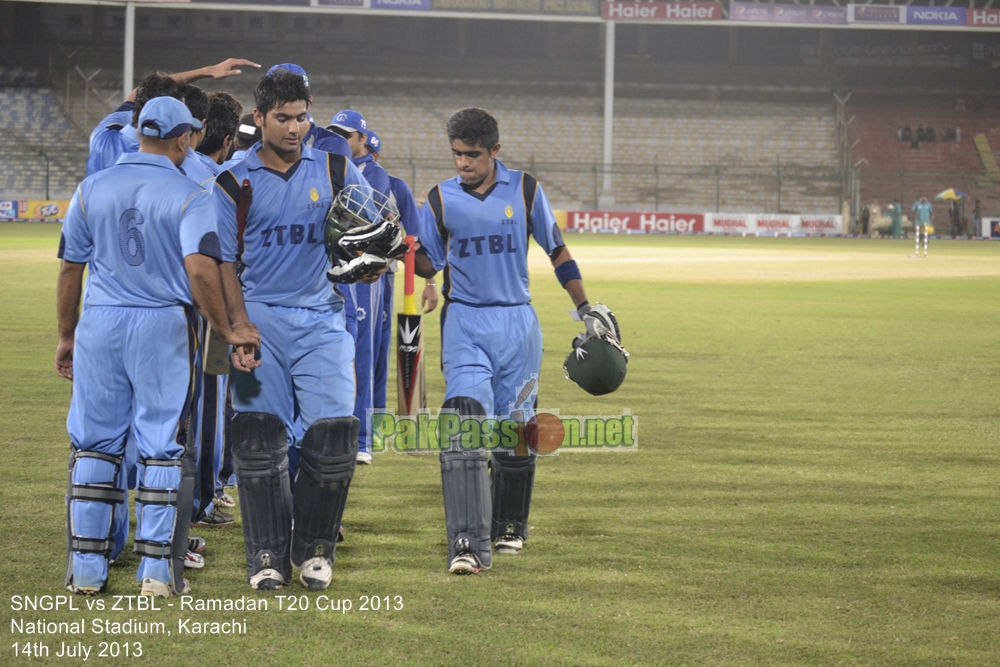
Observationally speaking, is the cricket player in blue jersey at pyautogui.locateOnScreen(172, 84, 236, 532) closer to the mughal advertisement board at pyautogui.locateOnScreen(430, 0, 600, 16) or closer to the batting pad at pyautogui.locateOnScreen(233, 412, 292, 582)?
the batting pad at pyautogui.locateOnScreen(233, 412, 292, 582)

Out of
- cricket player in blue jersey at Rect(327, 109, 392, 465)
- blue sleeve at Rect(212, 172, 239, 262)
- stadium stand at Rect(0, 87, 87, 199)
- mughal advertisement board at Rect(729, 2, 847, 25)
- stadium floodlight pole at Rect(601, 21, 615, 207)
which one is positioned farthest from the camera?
mughal advertisement board at Rect(729, 2, 847, 25)

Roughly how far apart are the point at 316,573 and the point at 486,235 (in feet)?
6.12

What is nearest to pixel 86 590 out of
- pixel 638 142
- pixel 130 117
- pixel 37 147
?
pixel 130 117

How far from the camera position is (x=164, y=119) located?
498cm

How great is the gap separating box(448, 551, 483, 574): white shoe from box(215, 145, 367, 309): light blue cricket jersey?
1.35m

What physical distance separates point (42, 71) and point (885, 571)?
184 feet

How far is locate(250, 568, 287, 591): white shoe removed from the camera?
5109 mm

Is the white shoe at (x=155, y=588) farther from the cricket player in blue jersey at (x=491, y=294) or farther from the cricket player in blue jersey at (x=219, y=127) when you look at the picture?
the cricket player in blue jersey at (x=219, y=127)

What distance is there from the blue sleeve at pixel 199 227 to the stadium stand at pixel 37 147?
45.1 meters

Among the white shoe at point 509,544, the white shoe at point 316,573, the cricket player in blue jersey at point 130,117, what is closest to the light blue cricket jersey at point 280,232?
→ the cricket player in blue jersey at point 130,117

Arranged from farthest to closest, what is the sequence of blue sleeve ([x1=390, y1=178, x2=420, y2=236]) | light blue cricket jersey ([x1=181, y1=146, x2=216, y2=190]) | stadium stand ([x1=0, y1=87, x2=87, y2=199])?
1. stadium stand ([x1=0, y1=87, x2=87, y2=199])
2. blue sleeve ([x1=390, y1=178, x2=420, y2=236])
3. light blue cricket jersey ([x1=181, y1=146, x2=216, y2=190])

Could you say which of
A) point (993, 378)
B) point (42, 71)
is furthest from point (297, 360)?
point (42, 71)

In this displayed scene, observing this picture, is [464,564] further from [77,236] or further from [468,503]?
[77,236]

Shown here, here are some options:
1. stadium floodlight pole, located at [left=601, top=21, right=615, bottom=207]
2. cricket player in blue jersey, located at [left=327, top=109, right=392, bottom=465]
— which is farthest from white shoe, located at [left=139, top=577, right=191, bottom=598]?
stadium floodlight pole, located at [left=601, top=21, right=615, bottom=207]
